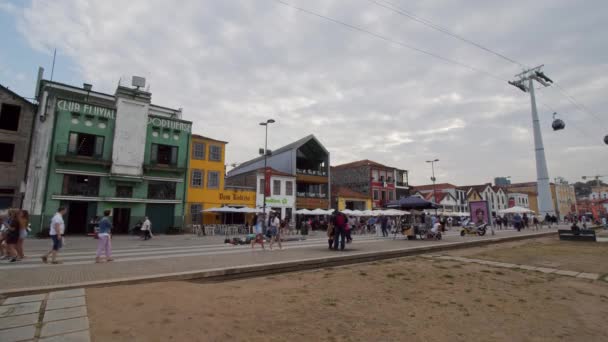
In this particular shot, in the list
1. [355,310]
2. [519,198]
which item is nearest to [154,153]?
[355,310]

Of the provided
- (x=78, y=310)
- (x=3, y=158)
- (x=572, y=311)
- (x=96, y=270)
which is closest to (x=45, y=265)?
(x=96, y=270)

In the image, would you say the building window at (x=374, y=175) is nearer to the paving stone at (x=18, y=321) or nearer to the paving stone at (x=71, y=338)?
the paving stone at (x=18, y=321)

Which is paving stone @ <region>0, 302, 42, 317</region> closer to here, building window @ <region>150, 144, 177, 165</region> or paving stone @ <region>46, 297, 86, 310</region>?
paving stone @ <region>46, 297, 86, 310</region>

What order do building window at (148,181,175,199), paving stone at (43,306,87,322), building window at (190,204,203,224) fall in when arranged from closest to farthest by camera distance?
paving stone at (43,306,87,322) < building window at (148,181,175,199) < building window at (190,204,203,224)

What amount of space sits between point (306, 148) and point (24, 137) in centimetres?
2828

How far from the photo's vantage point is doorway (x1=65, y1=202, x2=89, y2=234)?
23406mm

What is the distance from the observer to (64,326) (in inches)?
145

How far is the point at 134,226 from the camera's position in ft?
81.1

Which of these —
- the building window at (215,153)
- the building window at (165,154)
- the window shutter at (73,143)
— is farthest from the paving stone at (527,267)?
the window shutter at (73,143)

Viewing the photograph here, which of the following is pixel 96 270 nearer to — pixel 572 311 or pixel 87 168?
pixel 572 311

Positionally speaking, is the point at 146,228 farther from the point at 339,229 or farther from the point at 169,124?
the point at 339,229

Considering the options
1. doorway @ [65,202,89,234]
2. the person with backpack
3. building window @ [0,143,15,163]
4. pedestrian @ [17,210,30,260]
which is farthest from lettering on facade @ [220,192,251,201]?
pedestrian @ [17,210,30,260]

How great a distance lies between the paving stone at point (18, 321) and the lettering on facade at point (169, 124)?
25.8 m

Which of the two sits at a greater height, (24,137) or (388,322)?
(24,137)
